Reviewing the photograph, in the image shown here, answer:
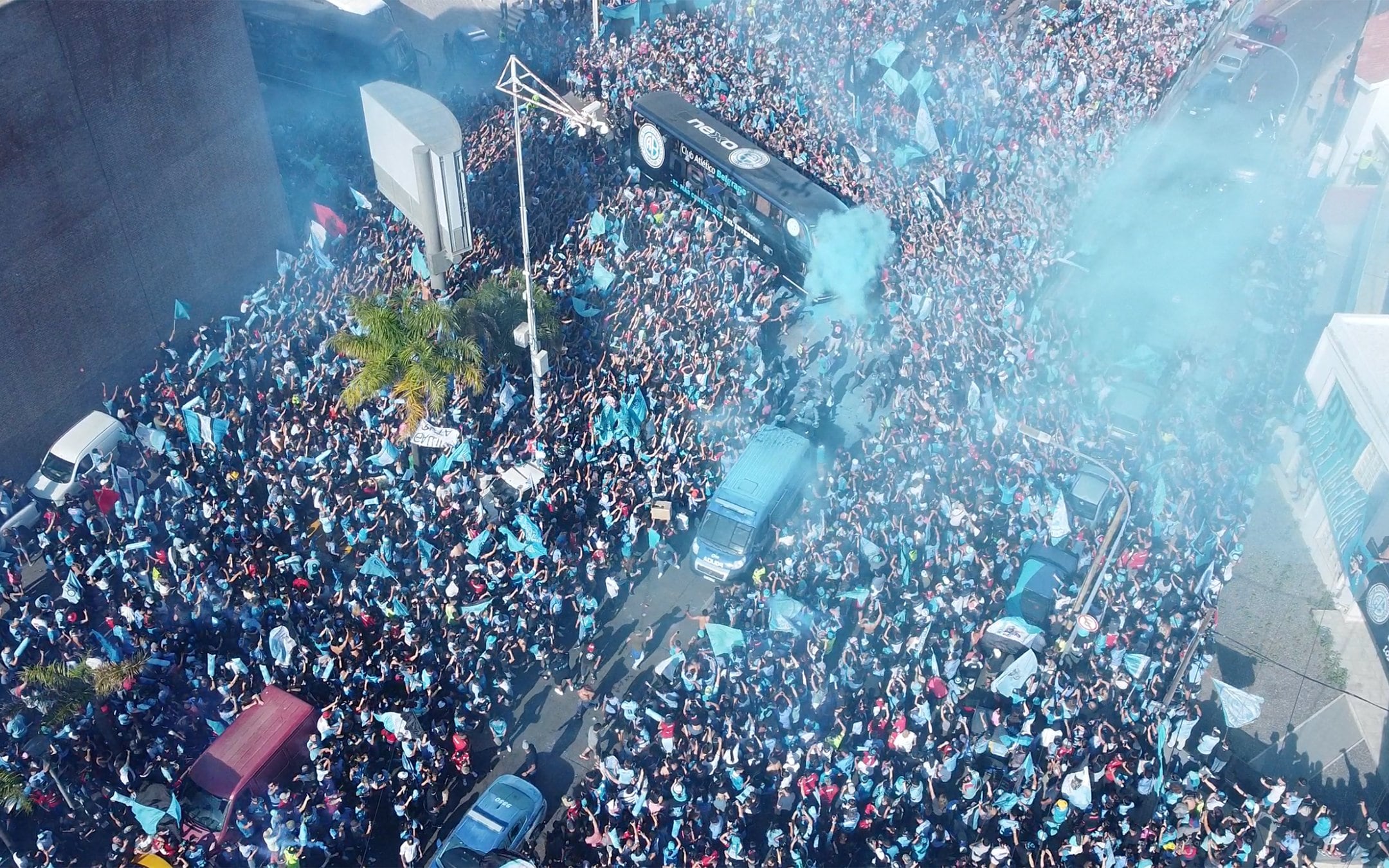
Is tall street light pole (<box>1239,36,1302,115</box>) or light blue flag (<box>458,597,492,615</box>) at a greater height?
tall street light pole (<box>1239,36,1302,115</box>)

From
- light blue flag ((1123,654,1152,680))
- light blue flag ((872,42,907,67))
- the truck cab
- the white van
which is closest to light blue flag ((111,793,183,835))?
the white van

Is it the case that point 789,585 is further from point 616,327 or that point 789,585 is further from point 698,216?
point 698,216

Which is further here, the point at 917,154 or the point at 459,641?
the point at 917,154

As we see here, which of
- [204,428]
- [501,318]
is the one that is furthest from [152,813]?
[501,318]

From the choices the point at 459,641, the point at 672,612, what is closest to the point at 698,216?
the point at 672,612

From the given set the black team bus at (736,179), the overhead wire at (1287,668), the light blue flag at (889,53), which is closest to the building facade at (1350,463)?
the overhead wire at (1287,668)

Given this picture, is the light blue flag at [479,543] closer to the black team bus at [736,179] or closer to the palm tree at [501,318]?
the palm tree at [501,318]

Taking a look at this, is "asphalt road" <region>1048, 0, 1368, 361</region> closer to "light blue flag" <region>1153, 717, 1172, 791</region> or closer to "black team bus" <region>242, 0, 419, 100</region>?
"light blue flag" <region>1153, 717, 1172, 791</region>
